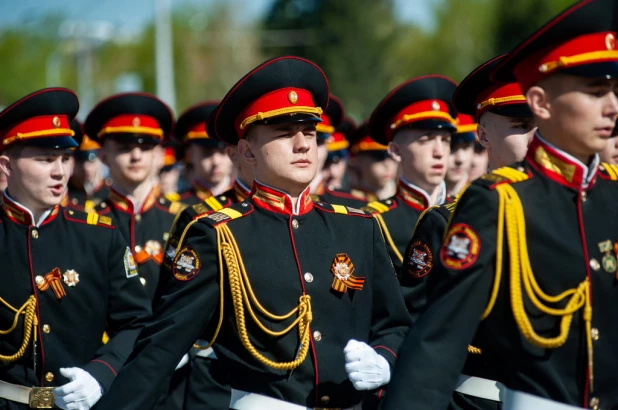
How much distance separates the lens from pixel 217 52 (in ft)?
201

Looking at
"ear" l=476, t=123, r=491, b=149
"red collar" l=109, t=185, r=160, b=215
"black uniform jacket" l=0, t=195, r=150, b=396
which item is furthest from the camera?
"red collar" l=109, t=185, r=160, b=215

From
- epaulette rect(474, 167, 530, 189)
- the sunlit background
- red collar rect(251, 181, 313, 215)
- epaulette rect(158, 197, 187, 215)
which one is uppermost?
the sunlit background

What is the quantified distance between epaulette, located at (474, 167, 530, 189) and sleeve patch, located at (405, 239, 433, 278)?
4.42ft

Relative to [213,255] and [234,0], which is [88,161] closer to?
[213,255]

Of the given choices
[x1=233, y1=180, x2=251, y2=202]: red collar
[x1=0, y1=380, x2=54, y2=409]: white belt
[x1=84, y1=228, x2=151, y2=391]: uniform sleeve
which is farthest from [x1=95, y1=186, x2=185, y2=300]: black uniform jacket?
[x1=0, y1=380, x2=54, y2=409]: white belt

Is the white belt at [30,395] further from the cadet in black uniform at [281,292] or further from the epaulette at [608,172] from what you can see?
the epaulette at [608,172]

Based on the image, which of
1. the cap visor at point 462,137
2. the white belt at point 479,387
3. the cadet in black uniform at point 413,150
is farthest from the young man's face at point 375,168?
the white belt at point 479,387

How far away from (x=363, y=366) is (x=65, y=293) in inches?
Answer: 79.8

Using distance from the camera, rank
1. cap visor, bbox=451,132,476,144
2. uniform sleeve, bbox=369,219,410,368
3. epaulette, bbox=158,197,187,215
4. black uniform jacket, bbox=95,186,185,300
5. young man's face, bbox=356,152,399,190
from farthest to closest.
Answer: young man's face, bbox=356,152,399,190, epaulette, bbox=158,197,187,215, cap visor, bbox=451,132,476,144, black uniform jacket, bbox=95,186,185,300, uniform sleeve, bbox=369,219,410,368

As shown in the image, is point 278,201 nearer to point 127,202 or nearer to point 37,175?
point 37,175

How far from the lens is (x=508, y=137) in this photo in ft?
17.5

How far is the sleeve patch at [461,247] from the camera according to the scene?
11.5 feet

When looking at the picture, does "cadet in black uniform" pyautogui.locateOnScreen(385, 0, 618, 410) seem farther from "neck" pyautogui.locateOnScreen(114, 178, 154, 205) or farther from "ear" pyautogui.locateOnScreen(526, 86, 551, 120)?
"neck" pyautogui.locateOnScreen(114, 178, 154, 205)

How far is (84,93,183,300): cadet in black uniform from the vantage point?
785 cm
